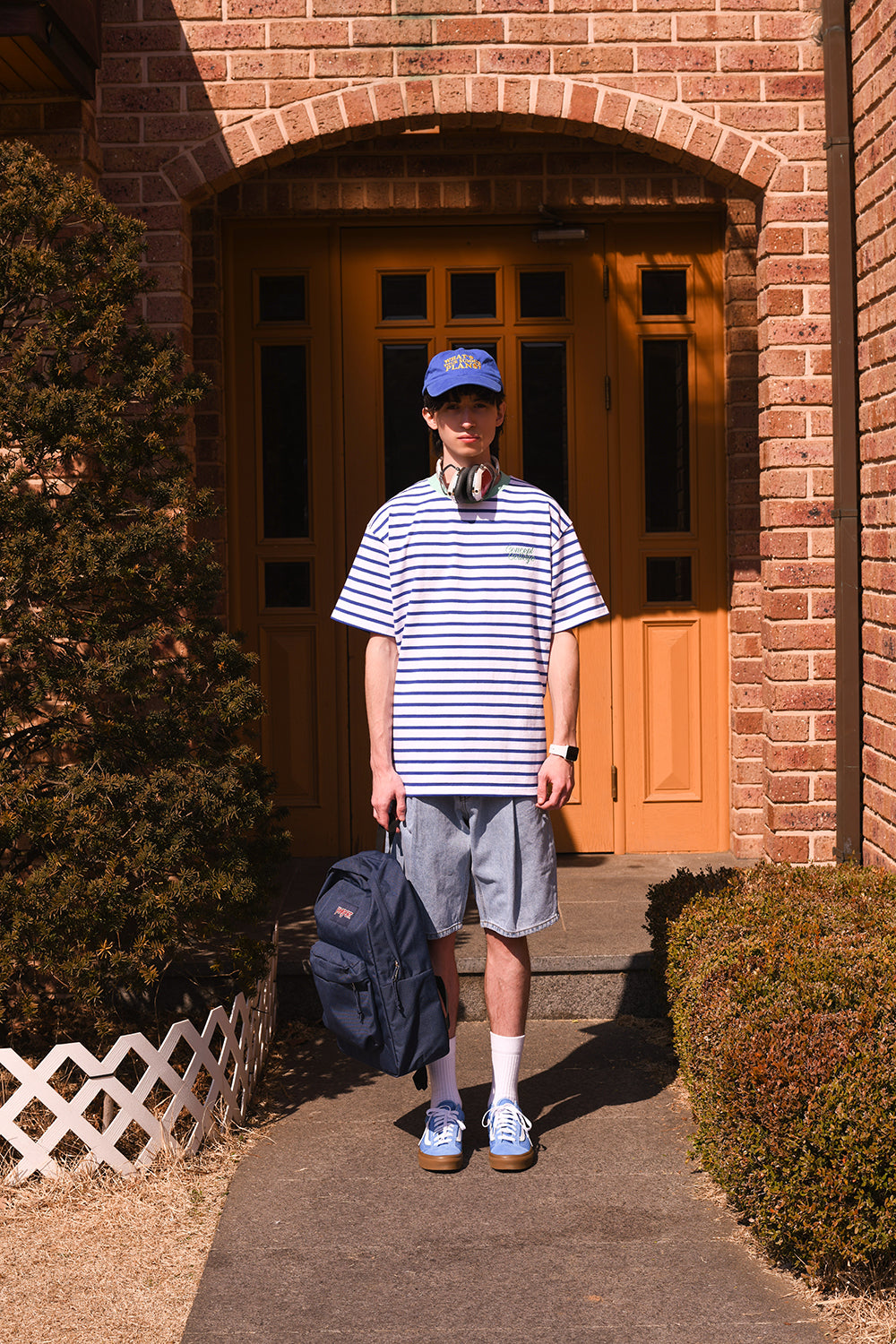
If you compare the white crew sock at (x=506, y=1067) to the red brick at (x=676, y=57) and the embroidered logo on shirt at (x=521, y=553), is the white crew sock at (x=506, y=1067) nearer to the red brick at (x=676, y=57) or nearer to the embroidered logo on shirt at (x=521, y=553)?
the embroidered logo on shirt at (x=521, y=553)

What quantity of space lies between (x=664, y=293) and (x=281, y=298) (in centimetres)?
175


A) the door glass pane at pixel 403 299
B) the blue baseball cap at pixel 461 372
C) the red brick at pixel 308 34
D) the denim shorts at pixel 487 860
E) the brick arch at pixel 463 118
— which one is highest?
the red brick at pixel 308 34

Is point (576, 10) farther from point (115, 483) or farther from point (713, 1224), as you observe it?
point (713, 1224)

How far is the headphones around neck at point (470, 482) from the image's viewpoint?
11.9ft

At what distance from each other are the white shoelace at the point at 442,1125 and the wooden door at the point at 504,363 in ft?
8.60

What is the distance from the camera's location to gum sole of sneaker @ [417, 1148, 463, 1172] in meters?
3.64

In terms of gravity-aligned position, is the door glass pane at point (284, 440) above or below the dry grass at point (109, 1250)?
above

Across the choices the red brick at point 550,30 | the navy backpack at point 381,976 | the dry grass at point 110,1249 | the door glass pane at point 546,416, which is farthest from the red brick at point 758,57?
the dry grass at point 110,1249

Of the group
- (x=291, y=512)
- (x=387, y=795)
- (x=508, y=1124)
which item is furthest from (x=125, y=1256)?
(x=291, y=512)

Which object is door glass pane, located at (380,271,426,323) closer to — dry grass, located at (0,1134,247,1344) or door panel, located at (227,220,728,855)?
door panel, located at (227,220,728,855)

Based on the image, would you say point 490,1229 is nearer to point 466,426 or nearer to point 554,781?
point 554,781

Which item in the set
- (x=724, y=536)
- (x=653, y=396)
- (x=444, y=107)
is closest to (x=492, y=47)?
(x=444, y=107)

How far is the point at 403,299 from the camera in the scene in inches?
244

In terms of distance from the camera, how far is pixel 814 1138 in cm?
285
